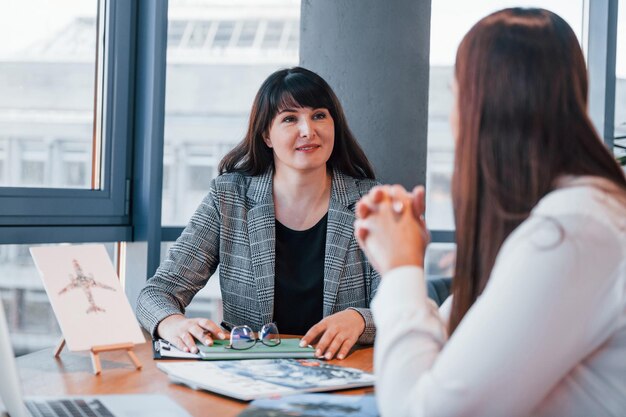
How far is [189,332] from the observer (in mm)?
1868

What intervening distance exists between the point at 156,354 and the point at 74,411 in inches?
20.3

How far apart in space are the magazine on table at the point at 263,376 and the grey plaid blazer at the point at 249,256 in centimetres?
69

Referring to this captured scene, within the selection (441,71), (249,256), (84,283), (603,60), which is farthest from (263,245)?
(603,60)

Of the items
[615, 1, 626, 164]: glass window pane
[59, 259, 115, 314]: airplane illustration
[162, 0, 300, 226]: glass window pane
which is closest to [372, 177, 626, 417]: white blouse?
[59, 259, 115, 314]: airplane illustration

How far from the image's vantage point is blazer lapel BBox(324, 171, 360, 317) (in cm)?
242

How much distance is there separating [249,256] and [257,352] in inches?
28.1

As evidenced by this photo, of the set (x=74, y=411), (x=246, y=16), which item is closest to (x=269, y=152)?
(x=246, y=16)

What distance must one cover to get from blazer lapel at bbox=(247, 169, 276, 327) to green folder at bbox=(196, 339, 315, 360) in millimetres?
544

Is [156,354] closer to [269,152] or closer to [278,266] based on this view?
[278,266]

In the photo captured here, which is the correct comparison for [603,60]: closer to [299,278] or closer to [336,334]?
[299,278]

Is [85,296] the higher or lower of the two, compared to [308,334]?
higher

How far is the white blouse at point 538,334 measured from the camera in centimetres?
95

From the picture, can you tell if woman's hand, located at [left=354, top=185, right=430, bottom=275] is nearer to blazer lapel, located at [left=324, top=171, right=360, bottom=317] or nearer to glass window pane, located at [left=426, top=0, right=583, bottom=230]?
blazer lapel, located at [left=324, top=171, right=360, bottom=317]

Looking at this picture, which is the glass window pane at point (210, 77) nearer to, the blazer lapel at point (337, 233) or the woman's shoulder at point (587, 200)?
the blazer lapel at point (337, 233)
